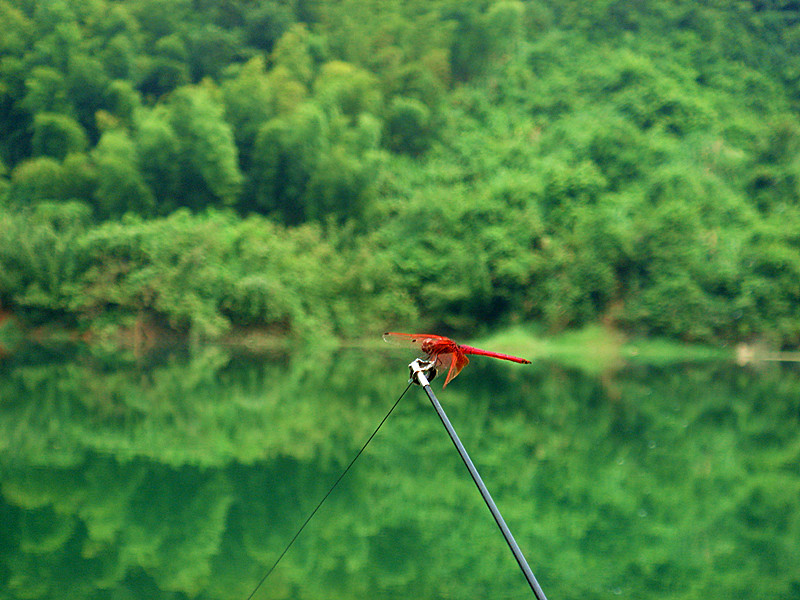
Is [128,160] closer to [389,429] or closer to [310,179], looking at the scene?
[310,179]

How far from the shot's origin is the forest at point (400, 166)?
88.5 ft

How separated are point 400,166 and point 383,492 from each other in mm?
28112

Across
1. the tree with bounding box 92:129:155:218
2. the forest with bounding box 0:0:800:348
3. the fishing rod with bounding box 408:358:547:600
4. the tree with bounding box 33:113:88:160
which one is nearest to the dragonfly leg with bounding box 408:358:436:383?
the fishing rod with bounding box 408:358:547:600

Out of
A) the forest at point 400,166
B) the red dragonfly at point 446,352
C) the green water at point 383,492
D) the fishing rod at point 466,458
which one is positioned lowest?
the forest at point 400,166

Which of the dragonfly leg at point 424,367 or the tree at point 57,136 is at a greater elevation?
the dragonfly leg at point 424,367

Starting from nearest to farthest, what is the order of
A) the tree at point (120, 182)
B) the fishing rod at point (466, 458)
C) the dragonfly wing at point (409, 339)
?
the fishing rod at point (466, 458) < the dragonfly wing at point (409, 339) < the tree at point (120, 182)

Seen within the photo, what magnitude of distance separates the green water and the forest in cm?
1325

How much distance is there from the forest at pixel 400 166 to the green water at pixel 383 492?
13.3 meters

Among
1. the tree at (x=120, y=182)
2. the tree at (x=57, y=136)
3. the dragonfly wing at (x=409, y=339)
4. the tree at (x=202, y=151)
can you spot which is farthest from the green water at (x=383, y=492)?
the tree at (x=57, y=136)

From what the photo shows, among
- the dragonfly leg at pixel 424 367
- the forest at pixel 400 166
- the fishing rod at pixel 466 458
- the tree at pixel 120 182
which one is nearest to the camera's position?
the fishing rod at pixel 466 458

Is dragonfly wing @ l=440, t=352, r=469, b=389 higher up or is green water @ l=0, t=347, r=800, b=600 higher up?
dragonfly wing @ l=440, t=352, r=469, b=389

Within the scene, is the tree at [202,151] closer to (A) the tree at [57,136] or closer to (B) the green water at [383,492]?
(A) the tree at [57,136]

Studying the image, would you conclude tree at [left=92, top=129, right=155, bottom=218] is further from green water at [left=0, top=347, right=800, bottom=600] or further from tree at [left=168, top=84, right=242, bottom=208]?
green water at [left=0, top=347, right=800, bottom=600]

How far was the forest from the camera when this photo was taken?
2697 cm
